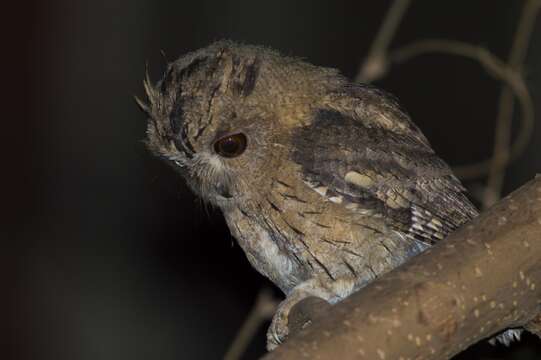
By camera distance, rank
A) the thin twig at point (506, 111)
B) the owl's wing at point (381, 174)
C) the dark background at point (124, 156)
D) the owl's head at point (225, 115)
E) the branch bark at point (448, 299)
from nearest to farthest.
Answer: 1. the branch bark at point (448, 299)
2. the owl's head at point (225, 115)
3. the owl's wing at point (381, 174)
4. the thin twig at point (506, 111)
5. the dark background at point (124, 156)

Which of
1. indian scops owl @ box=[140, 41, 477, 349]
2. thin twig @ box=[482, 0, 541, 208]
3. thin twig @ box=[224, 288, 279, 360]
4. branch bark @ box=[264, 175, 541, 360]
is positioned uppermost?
thin twig @ box=[482, 0, 541, 208]

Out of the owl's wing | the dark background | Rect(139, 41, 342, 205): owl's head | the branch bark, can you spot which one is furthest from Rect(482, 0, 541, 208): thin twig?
the branch bark

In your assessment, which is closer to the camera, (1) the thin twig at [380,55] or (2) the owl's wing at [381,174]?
(2) the owl's wing at [381,174]

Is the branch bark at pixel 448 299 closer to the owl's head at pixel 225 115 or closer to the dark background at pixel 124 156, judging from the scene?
the owl's head at pixel 225 115

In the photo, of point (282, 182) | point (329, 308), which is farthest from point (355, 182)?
point (329, 308)

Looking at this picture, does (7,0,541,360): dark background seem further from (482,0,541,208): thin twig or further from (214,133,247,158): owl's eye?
(214,133,247,158): owl's eye

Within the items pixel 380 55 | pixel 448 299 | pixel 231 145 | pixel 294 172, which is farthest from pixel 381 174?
pixel 380 55

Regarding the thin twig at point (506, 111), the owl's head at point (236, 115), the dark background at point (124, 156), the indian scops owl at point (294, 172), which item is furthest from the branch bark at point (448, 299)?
the dark background at point (124, 156)

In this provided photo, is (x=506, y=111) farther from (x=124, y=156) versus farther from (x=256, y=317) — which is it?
(x=124, y=156)
